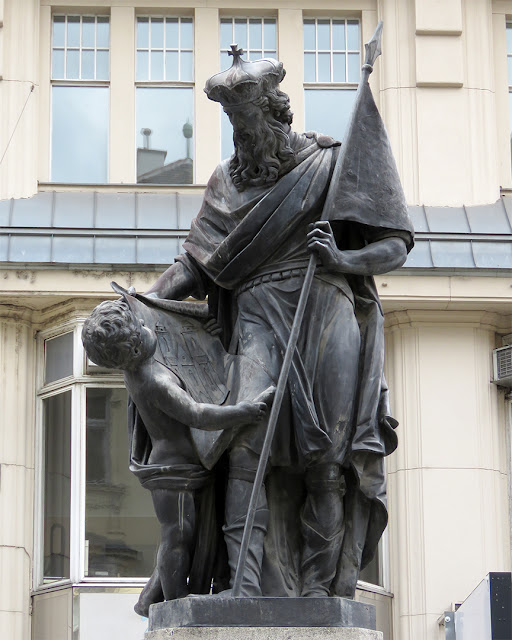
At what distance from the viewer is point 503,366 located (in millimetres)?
21812

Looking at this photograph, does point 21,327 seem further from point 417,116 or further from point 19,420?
point 417,116

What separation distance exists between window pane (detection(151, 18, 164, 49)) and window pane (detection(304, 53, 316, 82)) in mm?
1796

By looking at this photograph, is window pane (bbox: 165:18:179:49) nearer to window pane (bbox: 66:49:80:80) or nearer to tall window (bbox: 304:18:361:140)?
window pane (bbox: 66:49:80:80)

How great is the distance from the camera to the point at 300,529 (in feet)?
27.4

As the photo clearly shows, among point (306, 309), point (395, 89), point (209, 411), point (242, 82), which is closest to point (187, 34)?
point (395, 89)

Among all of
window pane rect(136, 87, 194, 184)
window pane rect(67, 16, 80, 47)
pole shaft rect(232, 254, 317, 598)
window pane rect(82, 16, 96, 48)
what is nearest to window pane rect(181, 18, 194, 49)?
window pane rect(136, 87, 194, 184)

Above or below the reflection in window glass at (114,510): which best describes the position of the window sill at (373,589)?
below

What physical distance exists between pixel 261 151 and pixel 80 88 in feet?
49.0

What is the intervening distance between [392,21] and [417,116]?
1300 mm

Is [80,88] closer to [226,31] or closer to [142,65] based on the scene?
[142,65]

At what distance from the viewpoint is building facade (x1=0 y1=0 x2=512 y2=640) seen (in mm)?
20953

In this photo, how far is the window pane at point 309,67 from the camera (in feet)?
76.0

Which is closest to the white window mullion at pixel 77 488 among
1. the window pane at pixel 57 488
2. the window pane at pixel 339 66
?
the window pane at pixel 57 488

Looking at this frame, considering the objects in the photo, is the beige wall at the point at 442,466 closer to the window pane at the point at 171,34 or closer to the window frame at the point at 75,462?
the window frame at the point at 75,462
